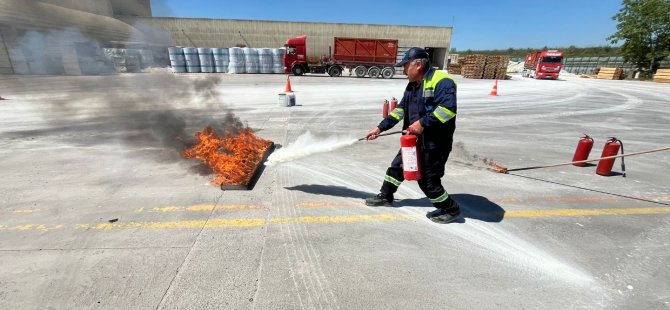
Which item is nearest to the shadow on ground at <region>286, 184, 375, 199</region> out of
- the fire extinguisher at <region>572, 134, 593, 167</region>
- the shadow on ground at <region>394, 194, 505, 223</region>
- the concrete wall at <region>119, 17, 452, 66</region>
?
the shadow on ground at <region>394, 194, 505, 223</region>

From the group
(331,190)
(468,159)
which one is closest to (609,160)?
(468,159)

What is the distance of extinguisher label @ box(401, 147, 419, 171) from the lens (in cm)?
330

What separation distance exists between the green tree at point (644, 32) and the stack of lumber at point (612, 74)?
298 centimetres

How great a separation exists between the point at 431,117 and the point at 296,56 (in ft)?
85.8

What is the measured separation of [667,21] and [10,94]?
174 feet

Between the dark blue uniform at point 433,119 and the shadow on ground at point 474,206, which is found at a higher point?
the dark blue uniform at point 433,119

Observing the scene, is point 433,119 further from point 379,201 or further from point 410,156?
point 379,201

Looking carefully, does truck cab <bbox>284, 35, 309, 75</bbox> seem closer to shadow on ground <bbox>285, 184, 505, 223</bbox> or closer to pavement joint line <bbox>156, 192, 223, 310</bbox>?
shadow on ground <bbox>285, 184, 505, 223</bbox>

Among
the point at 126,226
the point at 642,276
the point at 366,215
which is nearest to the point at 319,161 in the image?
the point at 366,215

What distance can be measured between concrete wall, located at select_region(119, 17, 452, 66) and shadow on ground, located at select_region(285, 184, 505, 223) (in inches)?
1630

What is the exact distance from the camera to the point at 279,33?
42219 mm

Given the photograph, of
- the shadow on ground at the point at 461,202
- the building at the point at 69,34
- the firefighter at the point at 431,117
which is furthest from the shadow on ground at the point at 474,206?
the building at the point at 69,34

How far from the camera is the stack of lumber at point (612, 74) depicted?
110 feet

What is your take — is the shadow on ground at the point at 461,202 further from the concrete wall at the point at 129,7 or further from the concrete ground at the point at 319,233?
the concrete wall at the point at 129,7
